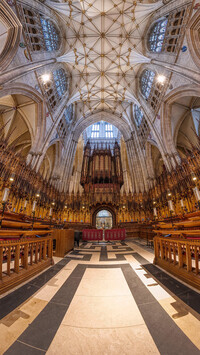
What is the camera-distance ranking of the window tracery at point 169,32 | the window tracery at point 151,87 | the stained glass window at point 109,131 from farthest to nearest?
the stained glass window at point 109,131 < the window tracery at point 151,87 < the window tracery at point 169,32

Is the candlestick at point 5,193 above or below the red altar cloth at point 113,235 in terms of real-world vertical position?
above

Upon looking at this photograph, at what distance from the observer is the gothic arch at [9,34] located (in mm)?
6586

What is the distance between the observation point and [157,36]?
11.1 metres

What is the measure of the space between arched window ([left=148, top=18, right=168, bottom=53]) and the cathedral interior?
0.12 metres

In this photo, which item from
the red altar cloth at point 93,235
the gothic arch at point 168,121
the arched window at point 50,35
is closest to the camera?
the red altar cloth at point 93,235

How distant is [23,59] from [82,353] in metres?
12.5

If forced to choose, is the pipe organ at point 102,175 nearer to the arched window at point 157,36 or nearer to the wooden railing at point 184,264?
the wooden railing at point 184,264

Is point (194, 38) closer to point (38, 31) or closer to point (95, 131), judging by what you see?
point (38, 31)

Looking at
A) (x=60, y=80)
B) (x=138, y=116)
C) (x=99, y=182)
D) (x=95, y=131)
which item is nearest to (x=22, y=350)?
(x=99, y=182)

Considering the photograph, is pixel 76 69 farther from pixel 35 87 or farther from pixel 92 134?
pixel 92 134

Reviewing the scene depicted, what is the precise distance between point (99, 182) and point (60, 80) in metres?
12.2

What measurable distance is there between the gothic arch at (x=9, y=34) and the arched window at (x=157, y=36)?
1060cm

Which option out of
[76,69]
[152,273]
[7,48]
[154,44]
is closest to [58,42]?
[76,69]

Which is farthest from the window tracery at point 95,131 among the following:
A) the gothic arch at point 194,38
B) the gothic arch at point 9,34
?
the gothic arch at point 194,38
